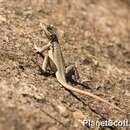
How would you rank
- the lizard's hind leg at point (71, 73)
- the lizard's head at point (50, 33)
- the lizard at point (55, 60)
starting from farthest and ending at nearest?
the lizard's head at point (50, 33)
the lizard's hind leg at point (71, 73)
the lizard at point (55, 60)

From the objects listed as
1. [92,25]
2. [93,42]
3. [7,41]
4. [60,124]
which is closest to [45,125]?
[60,124]

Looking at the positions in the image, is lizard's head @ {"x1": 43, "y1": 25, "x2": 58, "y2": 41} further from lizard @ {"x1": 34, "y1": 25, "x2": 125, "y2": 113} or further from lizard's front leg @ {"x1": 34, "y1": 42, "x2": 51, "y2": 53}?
lizard's front leg @ {"x1": 34, "y1": 42, "x2": 51, "y2": 53}

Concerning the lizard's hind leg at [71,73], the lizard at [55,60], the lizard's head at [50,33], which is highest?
the lizard's head at [50,33]

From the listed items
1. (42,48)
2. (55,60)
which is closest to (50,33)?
(42,48)

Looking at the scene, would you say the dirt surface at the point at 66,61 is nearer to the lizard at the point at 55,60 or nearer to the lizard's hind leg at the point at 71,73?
the lizard at the point at 55,60

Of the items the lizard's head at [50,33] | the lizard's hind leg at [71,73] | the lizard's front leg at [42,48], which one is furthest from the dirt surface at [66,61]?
the lizard's head at [50,33]

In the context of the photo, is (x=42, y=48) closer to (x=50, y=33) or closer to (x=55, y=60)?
(x=50, y=33)

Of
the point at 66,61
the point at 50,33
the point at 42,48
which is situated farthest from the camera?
the point at 66,61

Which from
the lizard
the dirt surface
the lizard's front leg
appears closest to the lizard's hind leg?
the lizard
